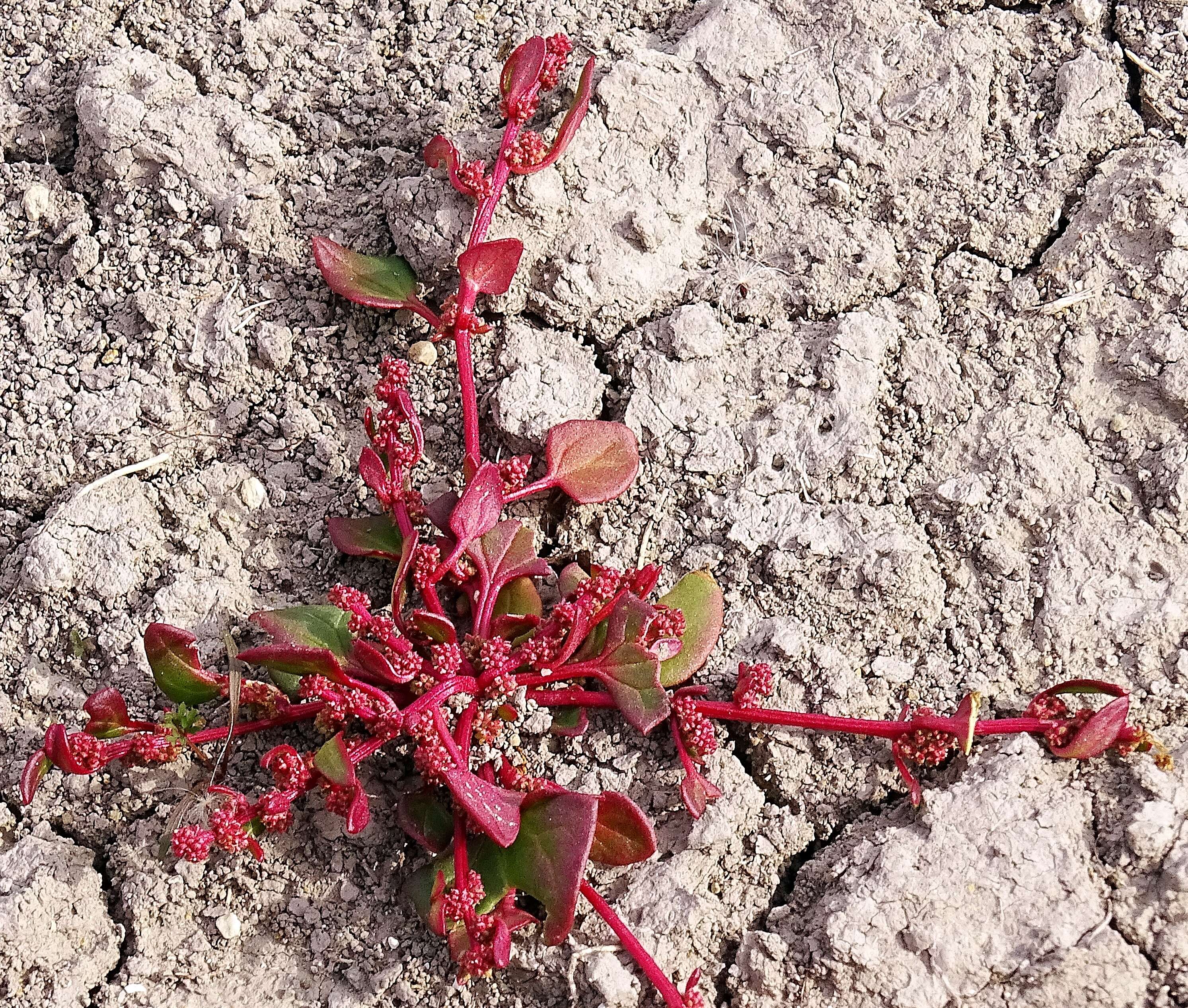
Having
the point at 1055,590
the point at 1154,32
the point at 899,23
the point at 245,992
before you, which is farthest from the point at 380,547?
the point at 1154,32

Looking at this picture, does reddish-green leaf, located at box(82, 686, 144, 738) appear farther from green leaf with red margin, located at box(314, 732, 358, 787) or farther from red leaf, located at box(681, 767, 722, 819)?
red leaf, located at box(681, 767, 722, 819)

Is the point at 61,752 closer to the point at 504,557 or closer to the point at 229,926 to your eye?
the point at 229,926

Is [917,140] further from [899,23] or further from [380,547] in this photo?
[380,547]

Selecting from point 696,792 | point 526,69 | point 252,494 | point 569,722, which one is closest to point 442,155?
point 526,69

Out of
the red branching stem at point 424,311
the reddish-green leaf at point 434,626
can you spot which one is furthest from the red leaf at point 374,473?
the red branching stem at point 424,311

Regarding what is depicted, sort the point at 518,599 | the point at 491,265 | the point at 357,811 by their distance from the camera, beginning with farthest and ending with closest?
the point at 491,265, the point at 518,599, the point at 357,811

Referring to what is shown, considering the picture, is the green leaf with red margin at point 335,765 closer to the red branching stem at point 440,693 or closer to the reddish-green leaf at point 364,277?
the red branching stem at point 440,693
